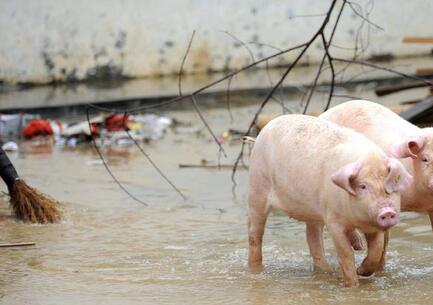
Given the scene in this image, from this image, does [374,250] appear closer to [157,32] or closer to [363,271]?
[363,271]

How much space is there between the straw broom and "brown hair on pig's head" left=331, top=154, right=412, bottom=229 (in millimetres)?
3489

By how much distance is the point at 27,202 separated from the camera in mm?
8641

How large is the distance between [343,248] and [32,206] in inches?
132

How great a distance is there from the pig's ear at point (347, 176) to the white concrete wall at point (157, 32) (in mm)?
12392

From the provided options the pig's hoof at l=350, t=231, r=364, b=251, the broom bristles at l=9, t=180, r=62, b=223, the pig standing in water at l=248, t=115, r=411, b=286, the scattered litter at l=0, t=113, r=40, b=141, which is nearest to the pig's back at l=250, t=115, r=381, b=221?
the pig standing in water at l=248, t=115, r=411, b=286

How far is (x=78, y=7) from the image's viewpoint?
1786cm

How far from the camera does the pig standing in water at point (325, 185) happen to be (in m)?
5.70

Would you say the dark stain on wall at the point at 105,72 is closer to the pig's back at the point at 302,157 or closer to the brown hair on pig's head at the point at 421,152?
the pig's back at the point at 302,157

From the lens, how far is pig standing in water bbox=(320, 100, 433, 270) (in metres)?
6.19

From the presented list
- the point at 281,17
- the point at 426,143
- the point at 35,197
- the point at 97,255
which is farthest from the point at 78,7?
the point at 426,143

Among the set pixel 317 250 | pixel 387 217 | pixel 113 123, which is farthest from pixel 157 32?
pixel 387 217

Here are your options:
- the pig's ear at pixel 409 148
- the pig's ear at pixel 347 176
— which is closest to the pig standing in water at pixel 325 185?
the pig's ear at pixel 347 176

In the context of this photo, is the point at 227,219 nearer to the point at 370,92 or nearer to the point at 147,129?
the point at 147,129

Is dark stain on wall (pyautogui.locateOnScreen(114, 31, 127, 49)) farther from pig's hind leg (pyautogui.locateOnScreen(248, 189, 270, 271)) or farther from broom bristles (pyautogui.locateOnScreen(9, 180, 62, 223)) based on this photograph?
pig's hind leg (pyautogui.locateOnScreen(248, 189, 270, 271))
